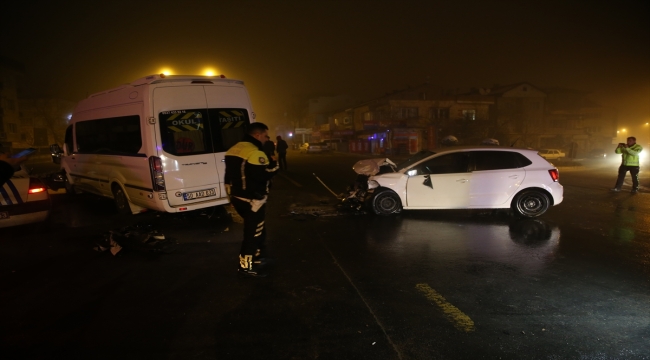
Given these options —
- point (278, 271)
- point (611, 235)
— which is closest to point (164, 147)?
point (278, 271)

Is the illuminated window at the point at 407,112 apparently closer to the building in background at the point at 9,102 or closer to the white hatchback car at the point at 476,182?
the white hatchback car at the point at 476,182

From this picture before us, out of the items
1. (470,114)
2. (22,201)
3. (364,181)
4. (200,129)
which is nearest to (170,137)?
A: (200,129)

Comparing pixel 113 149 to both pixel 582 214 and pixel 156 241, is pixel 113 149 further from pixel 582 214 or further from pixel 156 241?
pixel 582 214

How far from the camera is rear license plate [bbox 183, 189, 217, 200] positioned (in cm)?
687

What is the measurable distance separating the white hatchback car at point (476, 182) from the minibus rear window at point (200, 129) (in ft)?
10.5

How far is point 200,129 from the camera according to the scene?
7.03 m

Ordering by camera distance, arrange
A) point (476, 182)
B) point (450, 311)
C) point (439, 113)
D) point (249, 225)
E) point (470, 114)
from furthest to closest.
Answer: point (470, 114), point (439, 113), point (476, 182), point (249, 225), point (450, 311)

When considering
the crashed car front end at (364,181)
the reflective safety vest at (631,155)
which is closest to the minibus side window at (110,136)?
the crashed car front end at (364,181)

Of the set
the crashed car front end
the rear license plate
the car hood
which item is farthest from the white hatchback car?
the rear license plate

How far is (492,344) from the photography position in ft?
10.4

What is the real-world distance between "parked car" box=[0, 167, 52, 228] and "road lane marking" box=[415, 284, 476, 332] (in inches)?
264

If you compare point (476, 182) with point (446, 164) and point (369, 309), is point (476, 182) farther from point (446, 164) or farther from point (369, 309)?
point (369, 309)

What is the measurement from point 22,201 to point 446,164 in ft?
26.3

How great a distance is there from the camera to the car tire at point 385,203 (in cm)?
791
